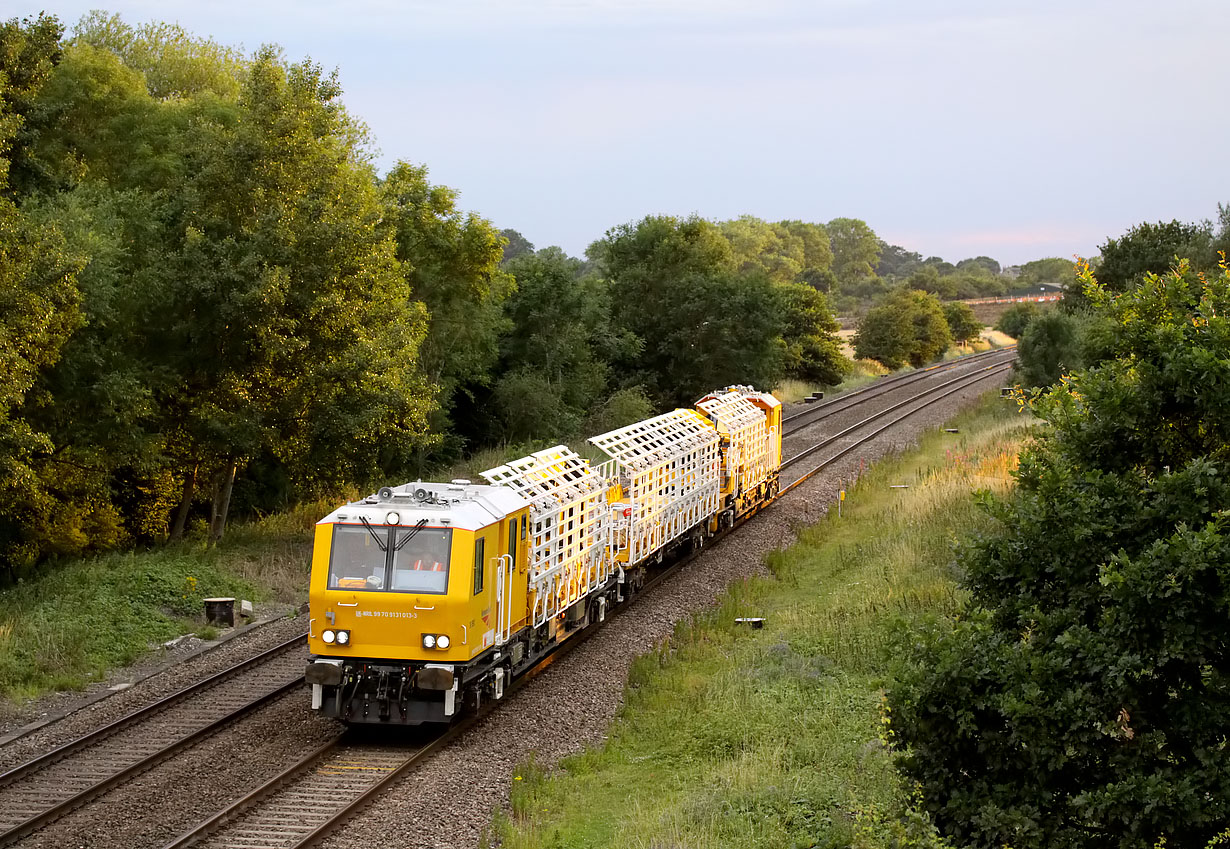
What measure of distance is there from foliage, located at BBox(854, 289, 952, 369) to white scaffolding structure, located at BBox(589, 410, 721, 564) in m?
59.0

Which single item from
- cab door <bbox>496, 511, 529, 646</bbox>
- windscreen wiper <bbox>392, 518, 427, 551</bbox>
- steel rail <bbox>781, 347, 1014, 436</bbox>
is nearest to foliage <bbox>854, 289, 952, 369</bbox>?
steel rail <bbox>781, 347, 1014, 436</bbox>

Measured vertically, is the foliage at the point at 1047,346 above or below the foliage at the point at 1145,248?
below

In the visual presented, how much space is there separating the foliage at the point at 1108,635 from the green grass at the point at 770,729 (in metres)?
0.52

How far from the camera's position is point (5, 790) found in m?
12.6

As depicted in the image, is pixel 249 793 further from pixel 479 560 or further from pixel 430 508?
pixel 430 508

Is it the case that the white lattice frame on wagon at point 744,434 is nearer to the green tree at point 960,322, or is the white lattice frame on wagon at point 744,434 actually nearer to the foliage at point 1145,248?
the foliage at point 1145,248

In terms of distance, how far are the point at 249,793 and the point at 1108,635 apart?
8795mm

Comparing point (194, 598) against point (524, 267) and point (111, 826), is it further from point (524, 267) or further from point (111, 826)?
point (524, 267)

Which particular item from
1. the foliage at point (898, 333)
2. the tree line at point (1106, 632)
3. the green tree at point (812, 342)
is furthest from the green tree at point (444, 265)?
the foliage at point (898, 333)

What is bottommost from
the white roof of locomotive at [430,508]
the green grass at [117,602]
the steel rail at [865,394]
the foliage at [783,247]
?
the green grass at [117,602]

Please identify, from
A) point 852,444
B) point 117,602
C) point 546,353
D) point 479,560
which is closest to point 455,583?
point 479,560

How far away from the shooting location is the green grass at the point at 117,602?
16906 millimetres

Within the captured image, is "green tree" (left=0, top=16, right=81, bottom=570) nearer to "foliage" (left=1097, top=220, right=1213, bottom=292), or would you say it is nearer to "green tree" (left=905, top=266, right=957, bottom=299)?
"foliage" (left=1097, top=220, right=1213, bottom=292)

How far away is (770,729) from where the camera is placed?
13867 millimetres
